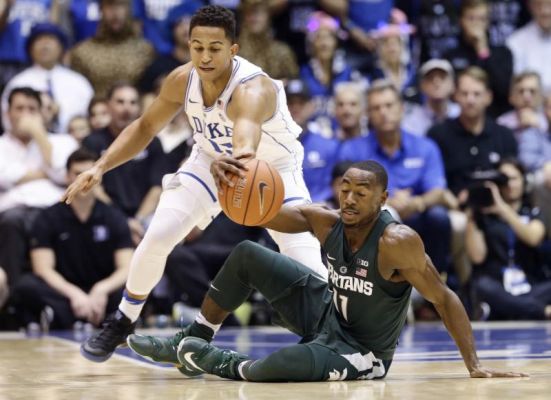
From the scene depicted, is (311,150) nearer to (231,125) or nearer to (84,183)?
(231,125)

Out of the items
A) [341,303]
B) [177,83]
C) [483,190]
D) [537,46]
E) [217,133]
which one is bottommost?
[483,190]

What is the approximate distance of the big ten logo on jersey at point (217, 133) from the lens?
5828 mm

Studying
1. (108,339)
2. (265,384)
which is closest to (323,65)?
(108,339)

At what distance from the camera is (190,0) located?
1190cm

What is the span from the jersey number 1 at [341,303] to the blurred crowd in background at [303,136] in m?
3.85

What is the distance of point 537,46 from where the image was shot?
39.9 feet

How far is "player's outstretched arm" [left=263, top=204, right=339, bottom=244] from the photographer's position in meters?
5.37

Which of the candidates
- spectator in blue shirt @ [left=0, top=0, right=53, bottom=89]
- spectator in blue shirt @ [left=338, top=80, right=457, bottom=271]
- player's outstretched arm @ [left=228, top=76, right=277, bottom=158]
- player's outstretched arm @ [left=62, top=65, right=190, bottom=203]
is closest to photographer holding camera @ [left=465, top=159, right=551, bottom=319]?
spectator in blue shirt @ [left=338, top=80, right=457, bottom=271]

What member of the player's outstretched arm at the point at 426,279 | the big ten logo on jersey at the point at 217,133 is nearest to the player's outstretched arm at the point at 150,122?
the big ten logo on jersey at the point at 217,133

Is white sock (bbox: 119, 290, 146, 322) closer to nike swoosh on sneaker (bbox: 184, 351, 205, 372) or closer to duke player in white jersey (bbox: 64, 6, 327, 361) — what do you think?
duke player in white jersey (bbox: 64, 6, 327, 361)

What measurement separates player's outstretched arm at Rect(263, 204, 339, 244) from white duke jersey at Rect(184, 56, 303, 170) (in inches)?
23.9

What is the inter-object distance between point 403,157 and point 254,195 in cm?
562

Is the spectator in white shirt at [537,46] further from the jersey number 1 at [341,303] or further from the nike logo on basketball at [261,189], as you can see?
the nike logo on basketball at [261,189]

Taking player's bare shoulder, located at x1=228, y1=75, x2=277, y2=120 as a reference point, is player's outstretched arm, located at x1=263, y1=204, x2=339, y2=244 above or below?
Result: below
